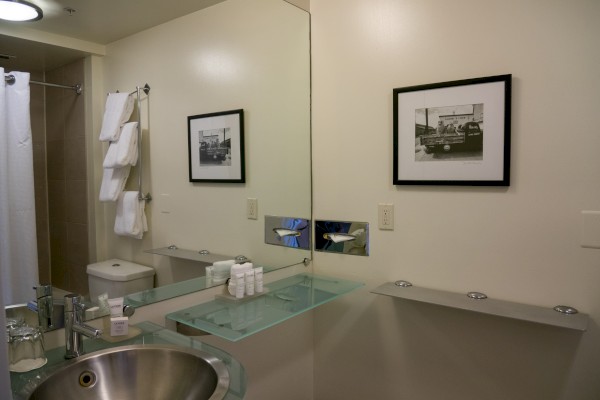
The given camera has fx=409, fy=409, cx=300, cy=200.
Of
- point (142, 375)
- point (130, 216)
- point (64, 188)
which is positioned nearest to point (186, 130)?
point (130, 216)

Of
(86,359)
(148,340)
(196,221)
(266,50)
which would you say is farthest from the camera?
(266,50)

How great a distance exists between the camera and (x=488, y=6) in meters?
1.56

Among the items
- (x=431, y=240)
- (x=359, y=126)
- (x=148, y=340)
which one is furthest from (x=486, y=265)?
(x=148, y=340)

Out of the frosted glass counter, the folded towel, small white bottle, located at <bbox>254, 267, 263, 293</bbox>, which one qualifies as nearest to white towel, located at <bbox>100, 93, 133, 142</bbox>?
the folded towel

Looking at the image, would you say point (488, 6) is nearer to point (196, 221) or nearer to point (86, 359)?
point (196, 221)

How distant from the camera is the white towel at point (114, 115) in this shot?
4.35 ft

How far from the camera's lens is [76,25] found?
1.27 metres

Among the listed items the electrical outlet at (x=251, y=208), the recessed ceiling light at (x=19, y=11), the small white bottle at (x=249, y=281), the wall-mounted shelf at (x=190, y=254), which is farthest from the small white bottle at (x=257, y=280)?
the recessed ceiling light at (x=19, y=11)

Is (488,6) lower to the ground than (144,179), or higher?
higher

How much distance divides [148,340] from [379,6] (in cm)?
163

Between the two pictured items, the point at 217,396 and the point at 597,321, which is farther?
the point at 597,321

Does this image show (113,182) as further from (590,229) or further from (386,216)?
(590,229)

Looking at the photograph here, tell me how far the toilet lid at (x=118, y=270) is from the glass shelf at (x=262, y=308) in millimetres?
196

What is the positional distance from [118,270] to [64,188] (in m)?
0.32
